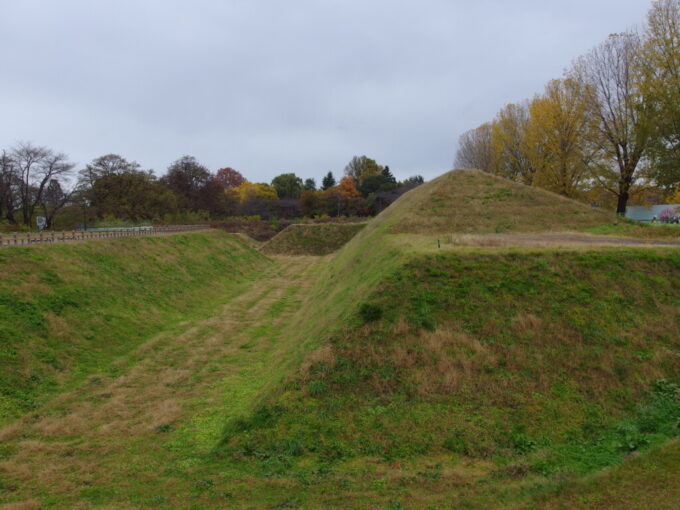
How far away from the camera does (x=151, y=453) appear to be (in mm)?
9289

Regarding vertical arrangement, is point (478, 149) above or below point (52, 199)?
above

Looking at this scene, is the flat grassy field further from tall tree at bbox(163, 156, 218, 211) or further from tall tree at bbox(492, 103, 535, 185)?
tall tree at bbox(163, 156, 218, 211)

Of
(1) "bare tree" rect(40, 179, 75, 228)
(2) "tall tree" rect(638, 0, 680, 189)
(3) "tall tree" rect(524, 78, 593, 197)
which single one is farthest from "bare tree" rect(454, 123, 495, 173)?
(1) "bare tree" rect(40, 179, 75, 228)

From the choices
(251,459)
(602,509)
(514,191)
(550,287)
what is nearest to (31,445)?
(251,459)

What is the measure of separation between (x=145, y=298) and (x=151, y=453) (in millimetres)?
14085

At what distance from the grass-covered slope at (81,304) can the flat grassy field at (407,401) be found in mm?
157

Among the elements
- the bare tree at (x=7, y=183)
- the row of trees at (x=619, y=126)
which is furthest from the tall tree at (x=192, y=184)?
the row of trees at (x=619, y=126)

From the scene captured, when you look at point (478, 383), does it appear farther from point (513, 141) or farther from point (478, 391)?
point (513, 141)

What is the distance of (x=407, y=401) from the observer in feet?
30.8

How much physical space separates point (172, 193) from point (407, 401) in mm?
70521

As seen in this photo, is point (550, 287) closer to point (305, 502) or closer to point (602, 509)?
point (602, 509)

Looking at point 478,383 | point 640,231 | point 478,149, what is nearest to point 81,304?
point 478,383

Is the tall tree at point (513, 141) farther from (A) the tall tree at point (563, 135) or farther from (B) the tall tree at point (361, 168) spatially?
(B) the tall tree at point (361, 168)

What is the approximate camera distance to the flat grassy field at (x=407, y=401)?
24.0 ft
